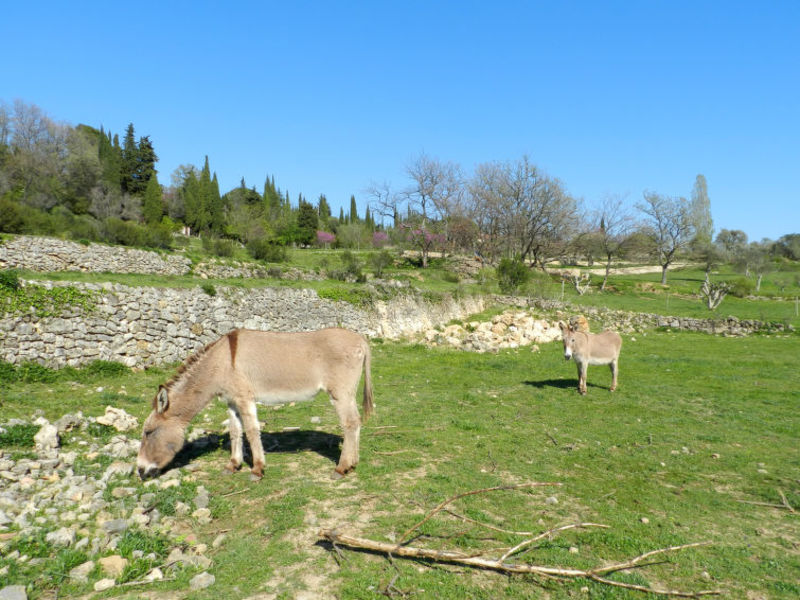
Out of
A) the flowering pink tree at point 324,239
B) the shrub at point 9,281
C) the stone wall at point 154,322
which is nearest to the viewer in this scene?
the shrub at point 9,281

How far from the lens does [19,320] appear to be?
11758 millimetres

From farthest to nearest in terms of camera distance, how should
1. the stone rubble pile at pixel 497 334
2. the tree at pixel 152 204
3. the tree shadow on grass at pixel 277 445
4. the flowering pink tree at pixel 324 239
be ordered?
the flowering pink tree at pixel 324 239 → the tree at pixel 152 204 → the stone rubble pile at pixel 497 334 → the tree shadow on grass at pixel 277 445

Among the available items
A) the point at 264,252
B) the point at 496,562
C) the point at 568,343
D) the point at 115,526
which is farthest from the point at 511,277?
the point at 115,526

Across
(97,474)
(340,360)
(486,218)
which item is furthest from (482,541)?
(486,218)

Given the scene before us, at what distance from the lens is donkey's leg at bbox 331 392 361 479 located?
6.50 metres

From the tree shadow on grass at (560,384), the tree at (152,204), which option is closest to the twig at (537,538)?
the tree shadow on grass at (560,384)

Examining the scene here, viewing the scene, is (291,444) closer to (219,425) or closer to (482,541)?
(219,425)

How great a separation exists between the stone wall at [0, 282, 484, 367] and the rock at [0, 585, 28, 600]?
10.4m

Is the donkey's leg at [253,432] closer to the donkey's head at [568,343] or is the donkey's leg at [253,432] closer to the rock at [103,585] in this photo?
the rock at [103,585]

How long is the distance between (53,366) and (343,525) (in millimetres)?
11510

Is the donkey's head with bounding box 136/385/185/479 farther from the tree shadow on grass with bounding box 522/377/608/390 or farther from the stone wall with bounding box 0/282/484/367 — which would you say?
the tree shadow on grass with bounding box 522/377/608/390

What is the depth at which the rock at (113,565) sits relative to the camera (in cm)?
415

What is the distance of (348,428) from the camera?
6539 mm

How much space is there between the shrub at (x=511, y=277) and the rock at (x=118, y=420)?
29.8 meters
